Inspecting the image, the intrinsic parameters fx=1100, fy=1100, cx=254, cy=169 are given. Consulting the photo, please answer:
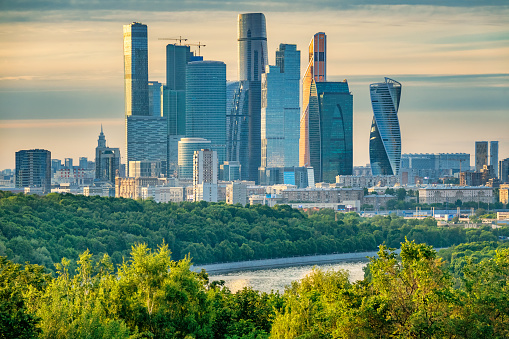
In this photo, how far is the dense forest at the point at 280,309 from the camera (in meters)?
26.8

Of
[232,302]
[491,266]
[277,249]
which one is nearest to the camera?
[491,266]

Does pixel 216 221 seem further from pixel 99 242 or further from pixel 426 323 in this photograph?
pixel 426 323

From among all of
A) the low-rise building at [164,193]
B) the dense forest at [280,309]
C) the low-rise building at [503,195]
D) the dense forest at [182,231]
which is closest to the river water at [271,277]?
the dense forest at [182,231]

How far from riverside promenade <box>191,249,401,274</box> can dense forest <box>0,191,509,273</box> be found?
1.05 m

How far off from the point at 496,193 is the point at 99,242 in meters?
119

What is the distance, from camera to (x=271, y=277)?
73.9 m

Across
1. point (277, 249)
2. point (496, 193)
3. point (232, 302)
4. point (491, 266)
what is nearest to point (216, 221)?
point (277, 249)

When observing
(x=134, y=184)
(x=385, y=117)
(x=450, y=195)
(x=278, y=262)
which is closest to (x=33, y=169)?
(x=134, y=184)

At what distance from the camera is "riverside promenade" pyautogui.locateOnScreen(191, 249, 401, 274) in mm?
82250

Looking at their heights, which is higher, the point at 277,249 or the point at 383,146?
the point at 383,146

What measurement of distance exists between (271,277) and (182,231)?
17554mm

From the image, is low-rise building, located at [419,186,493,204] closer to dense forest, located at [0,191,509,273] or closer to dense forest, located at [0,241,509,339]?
dense forest, located at [0,191,509,273]

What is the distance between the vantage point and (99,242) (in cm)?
7550

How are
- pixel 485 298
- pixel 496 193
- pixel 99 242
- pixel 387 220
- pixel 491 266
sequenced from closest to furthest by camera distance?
pixel 485 298 < pixel 491 266 < pixel 99 242 < pixel 387 220 < pixel 496 193
